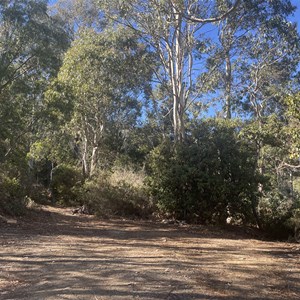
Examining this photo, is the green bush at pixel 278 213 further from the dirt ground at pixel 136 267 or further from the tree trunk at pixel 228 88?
the tree trunk at pixel 228 88

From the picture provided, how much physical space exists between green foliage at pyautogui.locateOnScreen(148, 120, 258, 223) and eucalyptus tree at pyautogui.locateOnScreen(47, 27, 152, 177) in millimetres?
6054

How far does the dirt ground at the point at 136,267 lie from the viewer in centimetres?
560

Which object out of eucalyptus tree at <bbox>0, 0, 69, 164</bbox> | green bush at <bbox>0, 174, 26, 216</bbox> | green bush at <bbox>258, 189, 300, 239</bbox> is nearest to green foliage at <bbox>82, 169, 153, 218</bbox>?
green bush at <bbox>0, 174, 26, 216</bbox>

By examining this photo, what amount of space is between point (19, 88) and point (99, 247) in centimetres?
933

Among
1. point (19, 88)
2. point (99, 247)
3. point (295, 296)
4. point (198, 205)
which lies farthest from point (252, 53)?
point (295, 296)

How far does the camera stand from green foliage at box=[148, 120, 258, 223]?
15.6 meters

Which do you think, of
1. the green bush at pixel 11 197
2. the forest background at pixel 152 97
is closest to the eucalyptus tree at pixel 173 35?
the forest background at pixel 152 97

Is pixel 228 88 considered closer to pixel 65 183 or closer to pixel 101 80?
pixel 101 80

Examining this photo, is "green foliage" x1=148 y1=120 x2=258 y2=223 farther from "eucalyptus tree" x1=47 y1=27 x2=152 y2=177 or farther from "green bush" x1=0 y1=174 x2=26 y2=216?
"eucalyptus tree" x1=47 y1=27 x2=152 y2=177

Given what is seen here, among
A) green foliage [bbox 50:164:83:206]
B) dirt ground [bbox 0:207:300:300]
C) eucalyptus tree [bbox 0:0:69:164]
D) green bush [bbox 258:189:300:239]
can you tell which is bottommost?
dirt ground [bbox 0:207:300:300]

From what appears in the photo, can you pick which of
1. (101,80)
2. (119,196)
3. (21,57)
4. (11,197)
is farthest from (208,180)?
(101,80)

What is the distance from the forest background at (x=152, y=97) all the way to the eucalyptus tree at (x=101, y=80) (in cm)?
7

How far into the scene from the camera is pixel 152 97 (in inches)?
Result: 1047

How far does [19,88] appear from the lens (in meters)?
16.6
